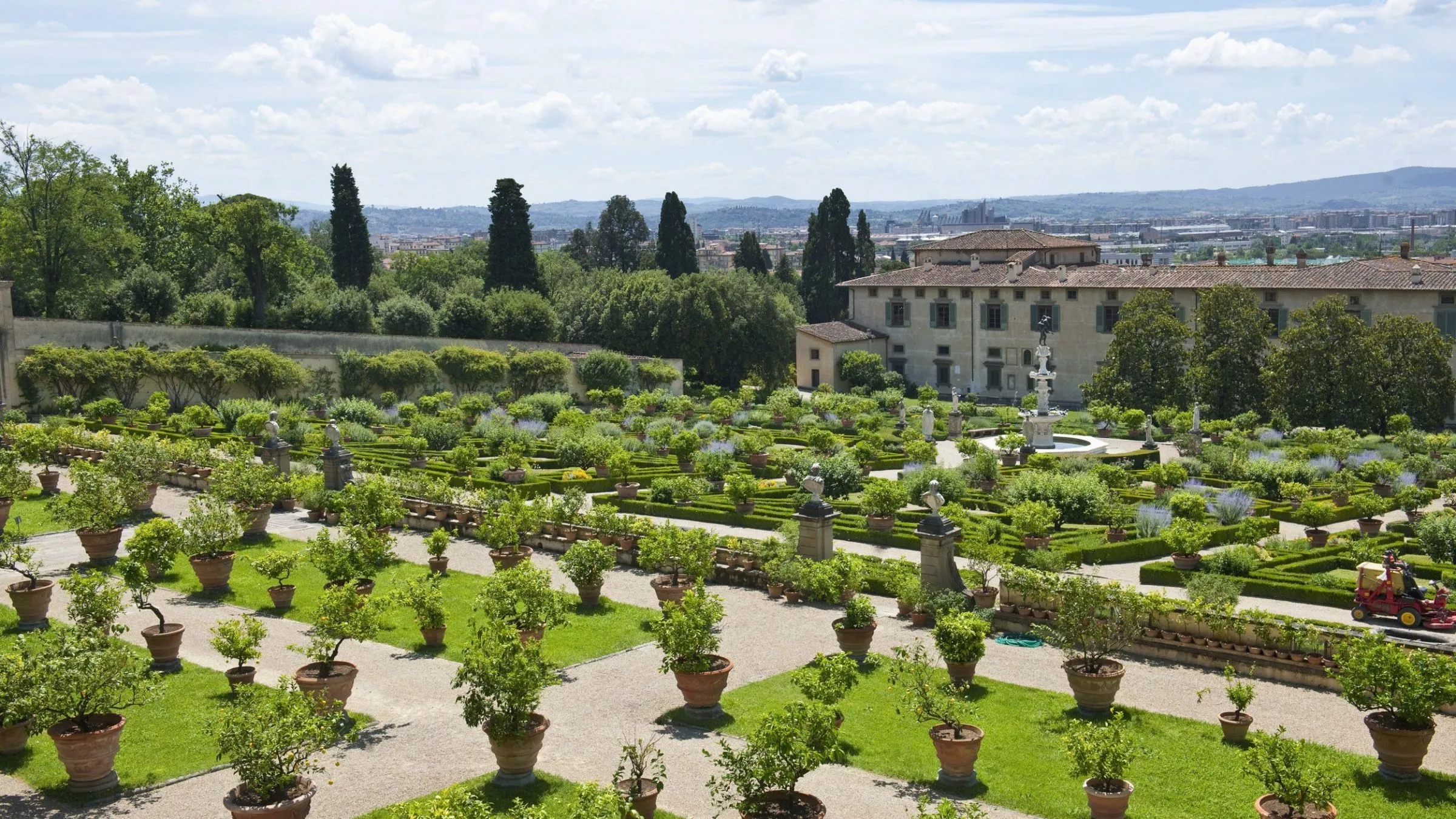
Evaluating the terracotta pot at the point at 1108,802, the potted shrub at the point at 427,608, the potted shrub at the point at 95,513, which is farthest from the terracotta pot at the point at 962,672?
the potted shrub at the point at 95,513

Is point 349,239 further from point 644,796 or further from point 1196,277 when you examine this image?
point 644,796

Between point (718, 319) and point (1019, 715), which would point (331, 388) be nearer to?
point (718, 319)

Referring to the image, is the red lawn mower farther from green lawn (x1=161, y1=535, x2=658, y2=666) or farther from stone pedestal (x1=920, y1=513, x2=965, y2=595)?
green lawn (x1=161, y1=535, x2=658, y2=666)

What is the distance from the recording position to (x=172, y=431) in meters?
37.9

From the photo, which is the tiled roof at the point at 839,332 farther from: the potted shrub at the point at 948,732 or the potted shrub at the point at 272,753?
the potted shrub at the point at 272,753

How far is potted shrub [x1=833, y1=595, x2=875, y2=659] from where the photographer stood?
17.5 metres

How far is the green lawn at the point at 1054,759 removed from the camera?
1300 centimetres

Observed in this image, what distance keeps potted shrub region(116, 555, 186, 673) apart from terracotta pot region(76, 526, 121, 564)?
5.76 m

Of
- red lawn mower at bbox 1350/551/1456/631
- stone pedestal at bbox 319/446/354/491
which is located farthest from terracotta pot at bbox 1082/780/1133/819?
stone pedestal at bbox 319/446/354/491

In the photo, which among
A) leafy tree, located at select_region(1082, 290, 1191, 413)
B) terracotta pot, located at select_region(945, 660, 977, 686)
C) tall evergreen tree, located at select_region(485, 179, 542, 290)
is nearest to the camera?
terracotta pot, located at select_region(945, 660, 977, 686)

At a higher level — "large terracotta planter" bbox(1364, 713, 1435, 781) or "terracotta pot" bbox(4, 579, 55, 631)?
"terracotta pot" bbox(4, 579, 55, 631)

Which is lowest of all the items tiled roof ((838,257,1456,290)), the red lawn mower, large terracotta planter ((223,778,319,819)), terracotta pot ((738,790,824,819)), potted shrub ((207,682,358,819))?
the red lawn mower

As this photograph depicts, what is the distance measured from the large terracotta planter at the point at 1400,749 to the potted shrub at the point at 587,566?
11.0m

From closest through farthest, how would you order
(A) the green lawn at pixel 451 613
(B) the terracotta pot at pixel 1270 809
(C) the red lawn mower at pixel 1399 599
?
(B) the terracotta pot at pixel 1270 809 → (A) the green lawn at pixel 451 613 → (C) the red lawn mower at pixel 1399 599
